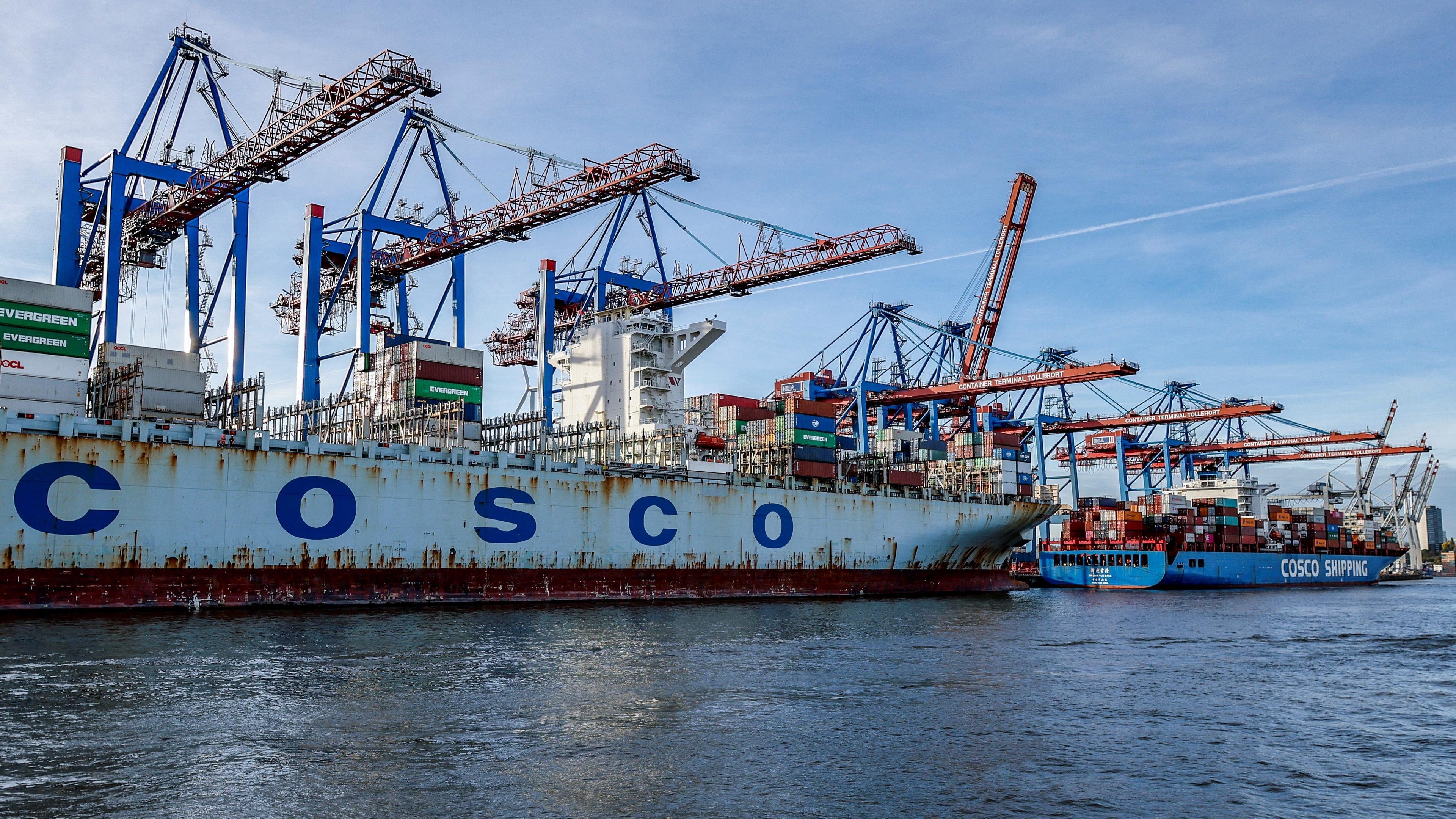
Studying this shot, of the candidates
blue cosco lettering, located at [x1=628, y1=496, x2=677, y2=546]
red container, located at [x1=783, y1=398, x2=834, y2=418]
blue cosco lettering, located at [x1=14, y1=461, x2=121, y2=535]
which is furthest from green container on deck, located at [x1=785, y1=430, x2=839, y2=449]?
blue cosco lettering, located at [x1=14, y1=461, x2=121, y2=535]

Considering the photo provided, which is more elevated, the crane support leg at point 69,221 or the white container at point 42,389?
the crane support leg at point 69,221

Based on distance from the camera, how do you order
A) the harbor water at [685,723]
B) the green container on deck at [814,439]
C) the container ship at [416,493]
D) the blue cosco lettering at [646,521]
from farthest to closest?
the green container on deck at [814,439] < the blue cosco lettering at [646,521] < the container ship at [416,493] < the harbor water at [685,723]

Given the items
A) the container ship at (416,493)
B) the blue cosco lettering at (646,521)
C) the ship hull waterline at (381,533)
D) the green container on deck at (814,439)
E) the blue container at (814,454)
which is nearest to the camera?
the ship hull waterline at (381,533)

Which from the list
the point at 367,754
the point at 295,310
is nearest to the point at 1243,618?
the point at 367,754

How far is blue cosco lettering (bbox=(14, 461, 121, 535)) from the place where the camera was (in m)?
28.0

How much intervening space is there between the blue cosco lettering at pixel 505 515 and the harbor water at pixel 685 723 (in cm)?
690

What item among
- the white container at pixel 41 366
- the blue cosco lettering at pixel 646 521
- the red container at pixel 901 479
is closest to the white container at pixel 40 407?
the white container at pixel 41 366

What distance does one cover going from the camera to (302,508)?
32.8 m

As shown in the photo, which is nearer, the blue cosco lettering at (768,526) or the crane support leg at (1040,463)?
the blue cosco lettering at (768,526)

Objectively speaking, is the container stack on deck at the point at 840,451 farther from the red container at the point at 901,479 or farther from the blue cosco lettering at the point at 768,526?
the blue cosco lettering at the point at 768,526

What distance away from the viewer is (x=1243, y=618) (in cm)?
4266

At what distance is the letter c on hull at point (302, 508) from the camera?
32.5 metres

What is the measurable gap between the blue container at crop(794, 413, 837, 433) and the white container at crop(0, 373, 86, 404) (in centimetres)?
3163

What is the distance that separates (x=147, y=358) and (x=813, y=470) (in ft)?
99.3
